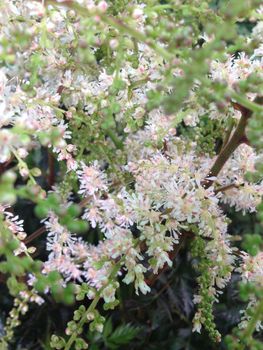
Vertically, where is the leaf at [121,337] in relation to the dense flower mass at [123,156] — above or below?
below

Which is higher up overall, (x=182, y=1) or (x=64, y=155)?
(x=182, y=1)

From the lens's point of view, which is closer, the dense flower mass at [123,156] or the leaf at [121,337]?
the dense flower mass at [123,156]

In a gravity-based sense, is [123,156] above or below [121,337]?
above

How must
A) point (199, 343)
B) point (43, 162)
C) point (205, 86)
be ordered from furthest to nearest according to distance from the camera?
point (43, 162)
point (199, 343)
point (205, 86)

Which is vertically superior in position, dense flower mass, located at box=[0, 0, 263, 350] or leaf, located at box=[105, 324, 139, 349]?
dense flower mass, located at box=[0, 0, 263, 350]

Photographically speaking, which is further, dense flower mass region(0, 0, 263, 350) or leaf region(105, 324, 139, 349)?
leaf region(105, 324, 139, 349)

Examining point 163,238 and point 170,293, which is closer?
point 163,238

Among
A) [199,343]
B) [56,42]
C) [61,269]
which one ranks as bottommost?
[199,343]

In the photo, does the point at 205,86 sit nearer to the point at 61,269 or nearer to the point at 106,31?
the point at 106,31

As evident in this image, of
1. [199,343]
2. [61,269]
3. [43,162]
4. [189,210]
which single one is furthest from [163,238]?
[43,162]

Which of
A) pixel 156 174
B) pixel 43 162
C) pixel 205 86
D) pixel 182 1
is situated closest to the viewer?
pixel 205 86
